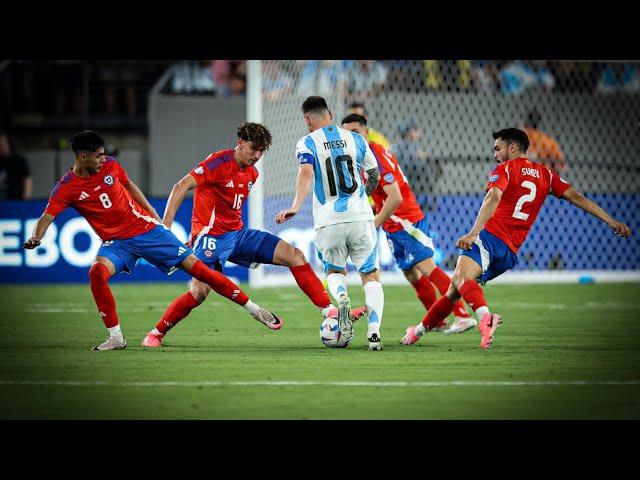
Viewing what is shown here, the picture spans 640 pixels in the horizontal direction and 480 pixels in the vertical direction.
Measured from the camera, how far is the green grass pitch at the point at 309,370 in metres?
5.79

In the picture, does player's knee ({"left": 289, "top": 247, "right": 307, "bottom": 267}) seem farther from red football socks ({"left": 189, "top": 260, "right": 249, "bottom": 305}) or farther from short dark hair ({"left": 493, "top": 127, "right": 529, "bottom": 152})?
short dark hair ({"left": 493, "top": 127, "right": 529, "bottom": 152})

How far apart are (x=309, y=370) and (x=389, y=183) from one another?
7.54 feet

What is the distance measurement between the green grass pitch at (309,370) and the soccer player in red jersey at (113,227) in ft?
1.27

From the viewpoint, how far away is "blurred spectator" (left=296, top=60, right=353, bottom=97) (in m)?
17.1

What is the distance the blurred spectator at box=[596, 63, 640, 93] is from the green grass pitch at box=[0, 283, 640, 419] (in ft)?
24.1

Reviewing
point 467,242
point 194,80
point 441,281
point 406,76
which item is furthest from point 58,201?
point 194,80

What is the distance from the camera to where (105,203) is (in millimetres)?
8445

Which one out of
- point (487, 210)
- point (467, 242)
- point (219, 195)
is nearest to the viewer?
point (467, 242)

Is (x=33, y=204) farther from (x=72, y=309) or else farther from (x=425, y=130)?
(x=425, y=130)

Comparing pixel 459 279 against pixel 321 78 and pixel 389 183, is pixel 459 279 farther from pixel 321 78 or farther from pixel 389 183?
pixel 321 78

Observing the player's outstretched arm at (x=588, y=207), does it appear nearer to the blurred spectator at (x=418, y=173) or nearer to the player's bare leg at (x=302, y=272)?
the player's bare leg at (x=302, y=272)

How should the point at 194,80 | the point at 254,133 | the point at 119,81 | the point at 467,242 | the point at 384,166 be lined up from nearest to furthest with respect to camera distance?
the point at 467,242 → the point at 254,133 → the point at 384,166 → the point at 194,80 → the point at 119,81

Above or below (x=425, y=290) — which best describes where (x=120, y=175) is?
above

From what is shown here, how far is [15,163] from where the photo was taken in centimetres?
1698
